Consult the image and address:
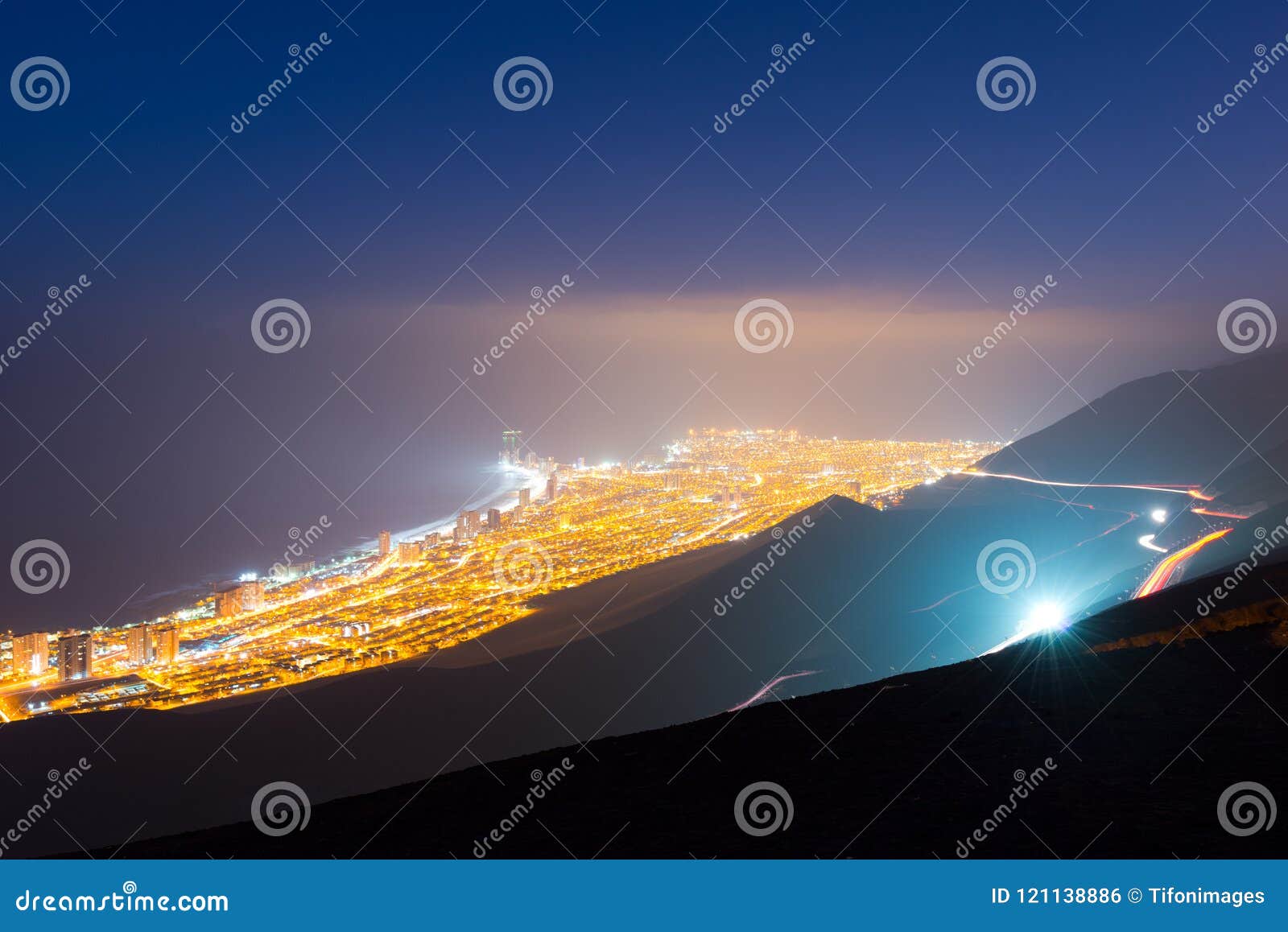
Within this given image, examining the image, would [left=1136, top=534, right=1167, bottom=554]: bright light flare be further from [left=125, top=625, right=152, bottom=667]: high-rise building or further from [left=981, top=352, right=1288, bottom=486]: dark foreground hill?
[left=125, top=625, right=152, bottom=667]: high-rise building

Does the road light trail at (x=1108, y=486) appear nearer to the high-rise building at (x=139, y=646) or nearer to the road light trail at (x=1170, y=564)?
the road light trail at (x=1170, y=564)

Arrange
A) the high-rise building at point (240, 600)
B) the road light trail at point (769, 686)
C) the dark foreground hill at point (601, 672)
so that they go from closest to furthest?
1. the dark foreground hill at point (601, 672)
2. the road light trail at point (769, 686)
3. the high-rise building at point (240, 600)

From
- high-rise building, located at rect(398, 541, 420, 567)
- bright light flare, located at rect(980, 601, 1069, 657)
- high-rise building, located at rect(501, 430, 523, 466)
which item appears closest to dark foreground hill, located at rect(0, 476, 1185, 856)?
bright light flare, located at rect(980, 601, 1069, 657)

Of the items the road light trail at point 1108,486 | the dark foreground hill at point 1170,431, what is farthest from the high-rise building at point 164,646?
the dark foreground hill at point 1170,431

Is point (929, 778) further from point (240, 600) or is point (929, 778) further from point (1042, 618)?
point (240, 600)

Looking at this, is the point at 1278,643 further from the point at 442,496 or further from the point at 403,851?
the point at 442,496

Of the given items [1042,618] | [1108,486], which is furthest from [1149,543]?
[1108,486]

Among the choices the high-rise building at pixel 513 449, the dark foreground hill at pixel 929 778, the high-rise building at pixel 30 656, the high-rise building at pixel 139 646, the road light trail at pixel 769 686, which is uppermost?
the high-rise building at pixel 513 449

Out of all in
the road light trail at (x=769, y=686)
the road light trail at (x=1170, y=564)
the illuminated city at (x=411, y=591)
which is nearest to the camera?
the road light trail at (x=769, y=686)
